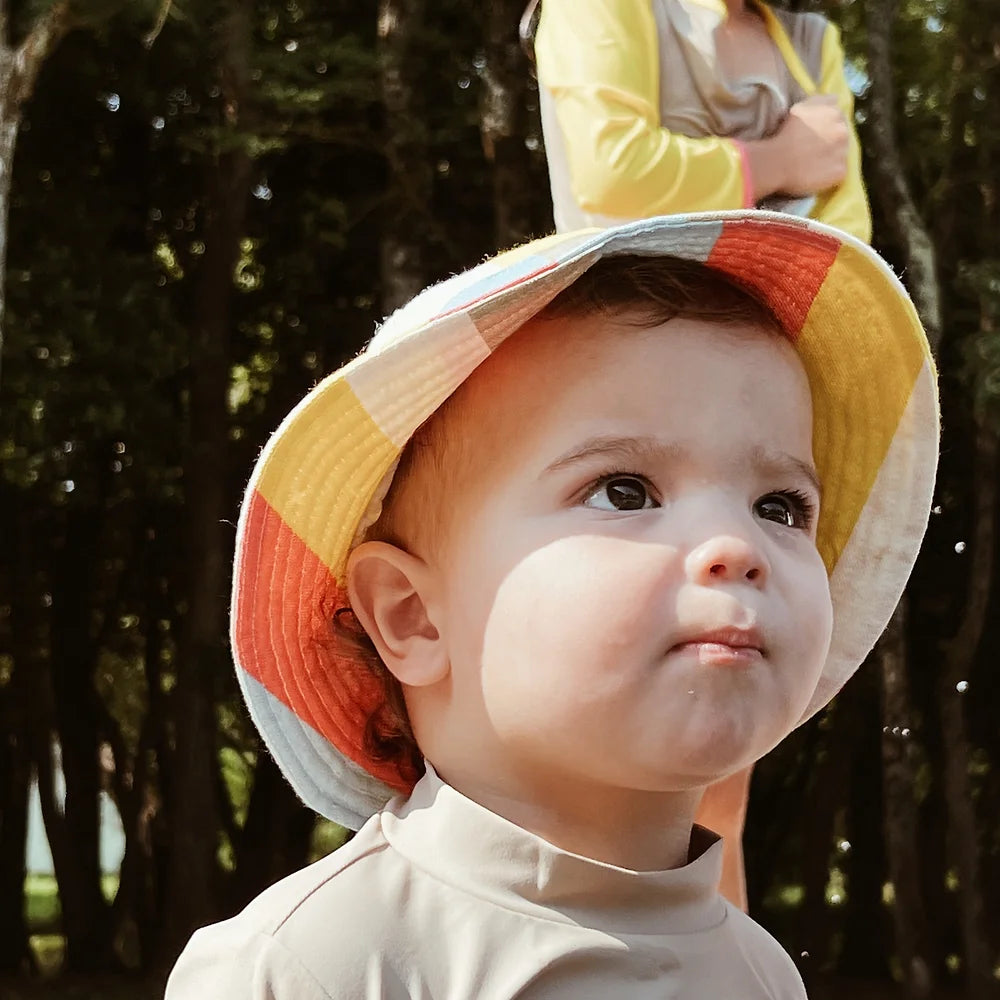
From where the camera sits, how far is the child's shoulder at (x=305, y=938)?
3.84ft

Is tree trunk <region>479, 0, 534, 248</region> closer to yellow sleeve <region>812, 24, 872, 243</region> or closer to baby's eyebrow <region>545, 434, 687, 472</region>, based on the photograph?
yellow sleeve <region>812, 24, 872, 243</region>

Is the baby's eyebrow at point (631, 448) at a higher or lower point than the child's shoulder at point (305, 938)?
higher

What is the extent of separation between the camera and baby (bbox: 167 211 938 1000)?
117 cm

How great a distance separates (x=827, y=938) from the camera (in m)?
9.92

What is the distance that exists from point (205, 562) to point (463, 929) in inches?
290

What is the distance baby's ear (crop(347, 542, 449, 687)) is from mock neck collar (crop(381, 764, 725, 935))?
0.38 feet

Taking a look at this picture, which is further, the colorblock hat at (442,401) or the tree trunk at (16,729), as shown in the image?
the tree trunk at (16,729)

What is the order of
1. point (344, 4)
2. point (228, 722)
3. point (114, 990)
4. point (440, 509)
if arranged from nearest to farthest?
point (440, 509), point (344, 4), point (114, 990), point (228, 722)

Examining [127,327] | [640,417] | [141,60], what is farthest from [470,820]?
[141,60]

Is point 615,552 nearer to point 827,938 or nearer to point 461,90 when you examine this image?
point 461,90

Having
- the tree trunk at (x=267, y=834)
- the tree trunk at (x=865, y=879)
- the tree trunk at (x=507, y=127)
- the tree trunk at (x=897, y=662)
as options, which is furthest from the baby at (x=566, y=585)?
the tree trunk at (x=267, y=834)

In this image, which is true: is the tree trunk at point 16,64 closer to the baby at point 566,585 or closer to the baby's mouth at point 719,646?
the baby at point 566,585

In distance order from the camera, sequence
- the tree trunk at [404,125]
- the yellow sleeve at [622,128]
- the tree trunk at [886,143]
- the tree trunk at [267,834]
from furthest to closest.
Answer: the tree trunk at [267,834] < the tree trunk at [404,125] < the tree trunk at [886,143] < the yellow sleeve at [622,128]

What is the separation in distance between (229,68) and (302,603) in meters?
6.61
